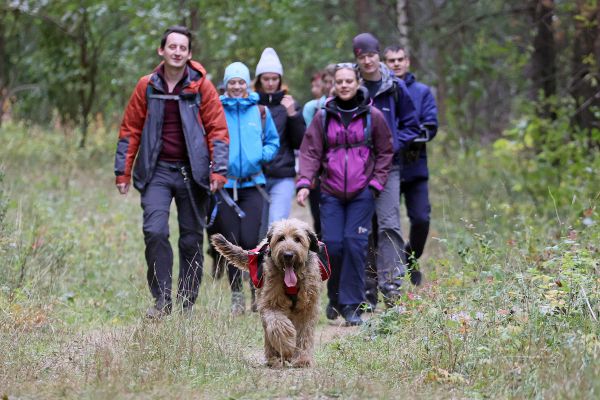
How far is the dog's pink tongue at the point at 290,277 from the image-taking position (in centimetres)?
698

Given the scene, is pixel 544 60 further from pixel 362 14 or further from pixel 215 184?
pixel 215 184

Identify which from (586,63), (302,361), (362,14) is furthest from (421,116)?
(362,14)

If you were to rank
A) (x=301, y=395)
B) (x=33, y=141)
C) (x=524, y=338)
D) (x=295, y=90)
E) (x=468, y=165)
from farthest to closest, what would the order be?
(x=295, y=90) < (x=33, y=141) < (x=468, y=165) < (x=524, y=338) < (x=301, y=395)

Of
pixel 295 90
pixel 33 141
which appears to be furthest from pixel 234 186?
pixel 295 90

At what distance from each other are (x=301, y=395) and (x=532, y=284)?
231 cm

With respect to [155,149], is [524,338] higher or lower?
lower

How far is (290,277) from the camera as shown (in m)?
6.99

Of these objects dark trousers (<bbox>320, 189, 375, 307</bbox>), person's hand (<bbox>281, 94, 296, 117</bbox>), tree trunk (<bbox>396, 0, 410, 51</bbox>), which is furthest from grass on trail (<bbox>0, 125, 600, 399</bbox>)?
tree trunk (<bbox>396, 0, 410, 51</bbox>)

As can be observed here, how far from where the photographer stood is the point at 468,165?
1961 cm

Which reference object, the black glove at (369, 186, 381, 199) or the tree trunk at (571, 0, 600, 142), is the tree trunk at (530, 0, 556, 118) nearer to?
the tree trunk at (571, 0, 600, 142)

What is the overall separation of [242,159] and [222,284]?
4.03 feet

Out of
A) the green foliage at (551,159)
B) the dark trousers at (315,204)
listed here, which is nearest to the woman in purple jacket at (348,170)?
the dark trousers at (315,204)

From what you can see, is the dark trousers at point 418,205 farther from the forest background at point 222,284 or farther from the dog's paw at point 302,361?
the dog's paw at point 302,361

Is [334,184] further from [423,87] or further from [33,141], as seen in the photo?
[33,141]
